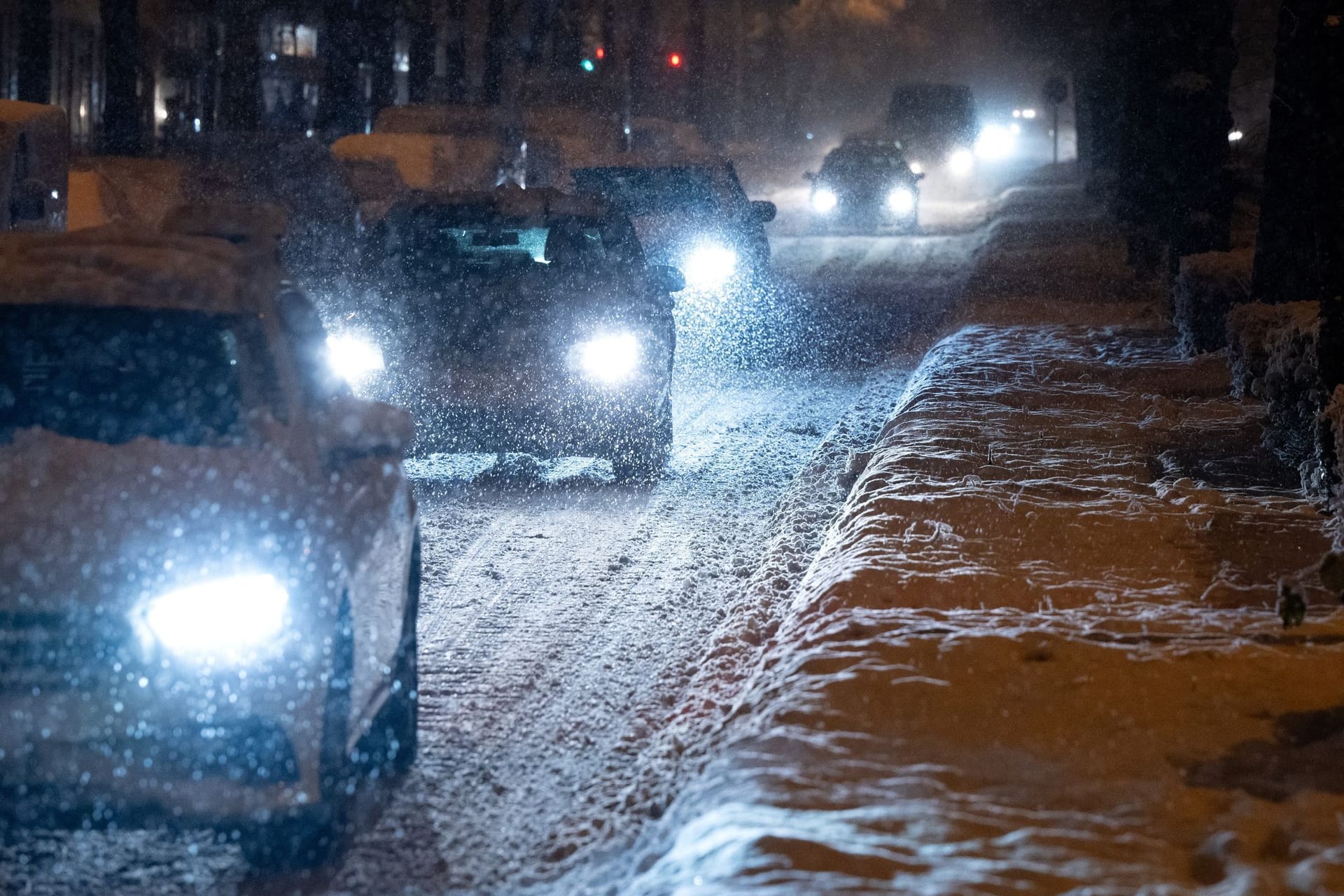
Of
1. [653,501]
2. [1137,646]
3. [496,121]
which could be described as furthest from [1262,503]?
[496,121]

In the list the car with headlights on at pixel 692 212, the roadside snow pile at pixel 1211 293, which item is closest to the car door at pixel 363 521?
the roadside snow pile at pixel 1211 293

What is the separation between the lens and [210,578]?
12.2ft

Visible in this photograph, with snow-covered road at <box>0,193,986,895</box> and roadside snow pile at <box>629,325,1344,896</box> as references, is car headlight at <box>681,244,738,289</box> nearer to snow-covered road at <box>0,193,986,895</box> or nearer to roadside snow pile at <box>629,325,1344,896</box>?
snow-covered road at <box>0,193,986,895</box>

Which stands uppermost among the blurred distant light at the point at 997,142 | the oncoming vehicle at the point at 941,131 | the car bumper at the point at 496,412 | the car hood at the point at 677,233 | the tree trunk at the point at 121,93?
the blurred distant light at the point at 997,142

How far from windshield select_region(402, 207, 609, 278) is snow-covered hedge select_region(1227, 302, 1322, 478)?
4313 mm

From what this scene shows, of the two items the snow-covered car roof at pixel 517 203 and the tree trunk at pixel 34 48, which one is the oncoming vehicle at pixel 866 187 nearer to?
the tree trunk at pixel 34 48

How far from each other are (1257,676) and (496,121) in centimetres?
2776

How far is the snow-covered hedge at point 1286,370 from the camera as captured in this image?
7.80 m

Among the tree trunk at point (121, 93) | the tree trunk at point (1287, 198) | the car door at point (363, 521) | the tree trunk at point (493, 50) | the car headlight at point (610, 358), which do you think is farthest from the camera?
the tree trunk at point (493, 50)

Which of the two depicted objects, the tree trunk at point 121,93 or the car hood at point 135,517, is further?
the tree trunk at point 121,93

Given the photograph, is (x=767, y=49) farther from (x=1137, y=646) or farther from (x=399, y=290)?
(x=1137, y=646)

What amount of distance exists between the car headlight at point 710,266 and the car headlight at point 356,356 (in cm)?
818

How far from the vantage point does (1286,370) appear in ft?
26.8

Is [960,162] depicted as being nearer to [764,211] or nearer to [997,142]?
[997,142]
